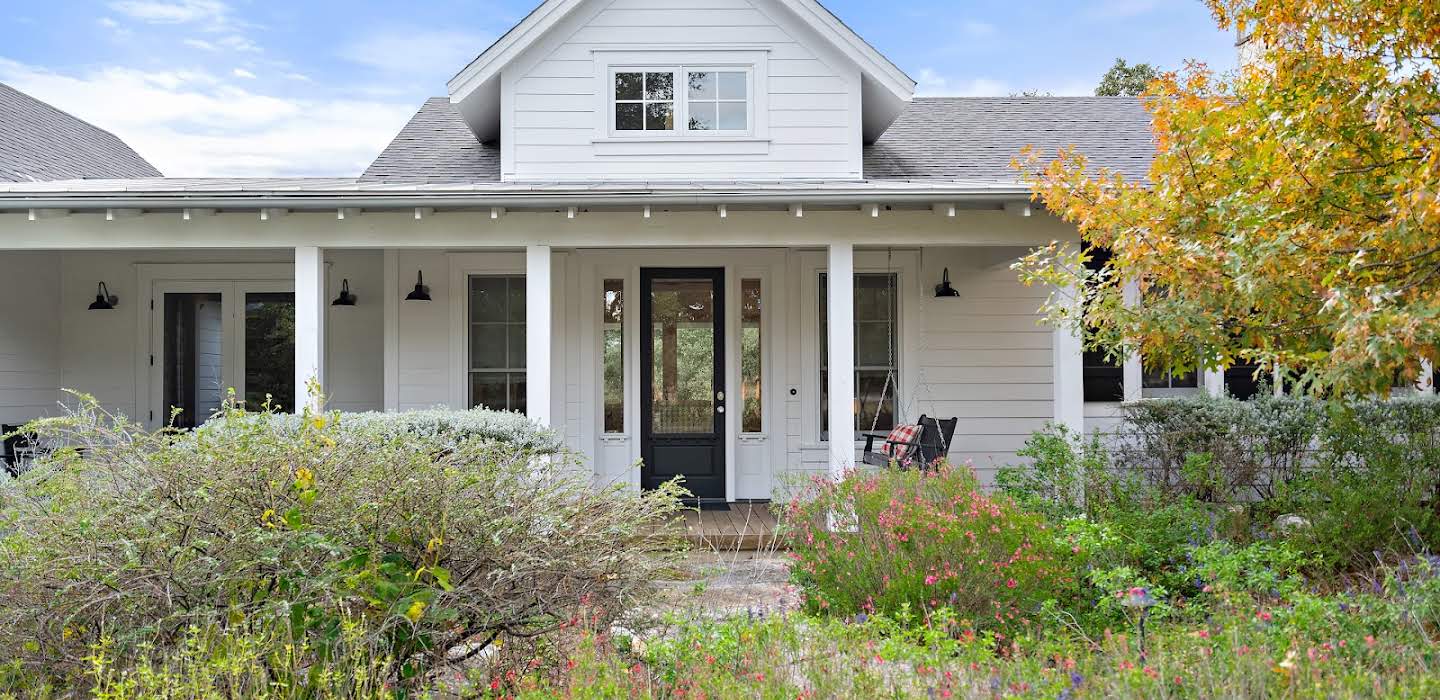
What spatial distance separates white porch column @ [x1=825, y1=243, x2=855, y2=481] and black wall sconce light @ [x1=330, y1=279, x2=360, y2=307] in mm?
4534

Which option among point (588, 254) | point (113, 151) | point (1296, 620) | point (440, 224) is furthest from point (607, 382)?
point (113, 151)

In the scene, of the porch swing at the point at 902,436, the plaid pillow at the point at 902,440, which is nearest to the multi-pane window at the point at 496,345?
the porch swing at the point at 902,436

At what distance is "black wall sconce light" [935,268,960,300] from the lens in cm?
871

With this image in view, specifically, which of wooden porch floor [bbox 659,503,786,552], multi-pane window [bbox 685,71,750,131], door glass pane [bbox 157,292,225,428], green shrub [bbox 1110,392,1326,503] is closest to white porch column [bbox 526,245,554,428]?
wooden porch floor [bbox 659,503,786,552]

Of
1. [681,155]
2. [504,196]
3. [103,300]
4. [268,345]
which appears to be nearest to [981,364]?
[681,155]

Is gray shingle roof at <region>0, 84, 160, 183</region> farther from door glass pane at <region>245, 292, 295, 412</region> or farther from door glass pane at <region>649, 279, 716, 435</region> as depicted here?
door glass pane at <region>649, 279, 716, 435</region>

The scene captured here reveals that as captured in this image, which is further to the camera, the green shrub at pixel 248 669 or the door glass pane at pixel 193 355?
the door glass pane at pixel 193 355

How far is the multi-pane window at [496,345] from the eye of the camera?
8820 millimetres

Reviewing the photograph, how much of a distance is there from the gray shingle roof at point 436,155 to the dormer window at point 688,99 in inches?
53.1

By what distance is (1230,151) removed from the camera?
4.55m

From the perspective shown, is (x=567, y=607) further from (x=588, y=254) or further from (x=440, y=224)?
(x=588, y=254)

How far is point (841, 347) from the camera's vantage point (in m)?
7.23

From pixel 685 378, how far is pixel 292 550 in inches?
219

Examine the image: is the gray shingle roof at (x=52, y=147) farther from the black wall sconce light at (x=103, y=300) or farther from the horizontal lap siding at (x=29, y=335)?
the black wall sconce light at (x=103, y=300)
